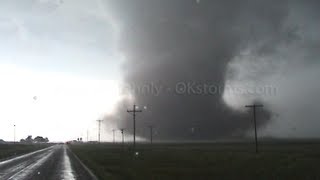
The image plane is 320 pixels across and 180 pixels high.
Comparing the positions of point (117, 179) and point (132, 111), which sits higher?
point (132, 111)

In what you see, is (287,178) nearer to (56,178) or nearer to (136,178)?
(136,178)

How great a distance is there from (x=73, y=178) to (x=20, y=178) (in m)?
3.99

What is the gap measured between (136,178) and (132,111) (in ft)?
199

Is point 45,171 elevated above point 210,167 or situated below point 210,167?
above

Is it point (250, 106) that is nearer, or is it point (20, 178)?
point (20, 178)

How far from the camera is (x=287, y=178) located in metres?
31.5

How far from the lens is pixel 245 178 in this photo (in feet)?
103

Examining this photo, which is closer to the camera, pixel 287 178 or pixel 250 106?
pixel 287 178

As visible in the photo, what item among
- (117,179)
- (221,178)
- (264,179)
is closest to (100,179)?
(117,179)

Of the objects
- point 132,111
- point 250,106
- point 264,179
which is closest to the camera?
point 264,179

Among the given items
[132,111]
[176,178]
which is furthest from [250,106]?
[176,178]

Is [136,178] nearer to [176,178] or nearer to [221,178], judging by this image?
[176,178]

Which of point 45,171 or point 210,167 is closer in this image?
point 45,171

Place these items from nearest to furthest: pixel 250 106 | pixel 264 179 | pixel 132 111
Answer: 1. pixel 264 179
2. pixel 250 106
3. pixel 132 111
